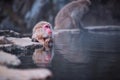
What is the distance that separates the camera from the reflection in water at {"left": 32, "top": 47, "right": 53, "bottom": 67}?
18.4 ft

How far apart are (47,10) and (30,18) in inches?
38.3

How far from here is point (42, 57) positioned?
6266 millimetres

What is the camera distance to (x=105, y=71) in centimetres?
507

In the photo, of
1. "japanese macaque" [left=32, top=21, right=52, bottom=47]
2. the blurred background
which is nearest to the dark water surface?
"japanese macaque" [left=32, top=21, right=52, bottom=47]

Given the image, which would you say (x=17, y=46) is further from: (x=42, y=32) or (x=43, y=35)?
(x=42, y=32)

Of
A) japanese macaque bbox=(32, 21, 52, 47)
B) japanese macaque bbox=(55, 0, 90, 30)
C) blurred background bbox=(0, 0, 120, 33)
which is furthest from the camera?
blurred background bbox=(0, 0, 120, 33)

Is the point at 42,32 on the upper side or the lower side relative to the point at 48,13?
lower

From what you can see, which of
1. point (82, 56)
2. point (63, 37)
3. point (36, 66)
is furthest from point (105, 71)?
point (63, 37)

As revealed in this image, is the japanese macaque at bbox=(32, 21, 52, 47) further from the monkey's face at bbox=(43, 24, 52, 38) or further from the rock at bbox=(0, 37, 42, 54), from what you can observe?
the rock at bbox=(0, 37, 42, 54)

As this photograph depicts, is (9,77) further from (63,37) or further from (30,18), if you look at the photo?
(30,18)

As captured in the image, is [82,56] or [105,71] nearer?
[105,71]

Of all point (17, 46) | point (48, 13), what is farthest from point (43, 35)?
point (48, 13)

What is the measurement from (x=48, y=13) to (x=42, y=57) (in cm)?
1018

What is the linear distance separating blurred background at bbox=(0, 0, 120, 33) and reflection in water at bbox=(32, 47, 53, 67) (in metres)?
8.15
